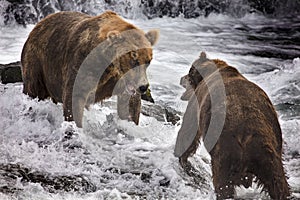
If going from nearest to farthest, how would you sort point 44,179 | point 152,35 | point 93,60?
point 44,179 → point 93,60 → point 152,35

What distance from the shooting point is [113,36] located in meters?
5.02

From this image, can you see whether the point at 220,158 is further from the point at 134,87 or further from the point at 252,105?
the point at 134,87

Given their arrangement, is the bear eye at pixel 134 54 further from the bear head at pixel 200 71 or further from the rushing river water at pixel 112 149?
the rushing river water at pixel 112 149

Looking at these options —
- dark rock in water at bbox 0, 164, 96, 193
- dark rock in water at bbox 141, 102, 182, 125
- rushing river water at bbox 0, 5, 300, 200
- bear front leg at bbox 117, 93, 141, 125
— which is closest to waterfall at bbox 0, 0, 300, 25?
rushing river water at bbox 0, 5, 300, 200

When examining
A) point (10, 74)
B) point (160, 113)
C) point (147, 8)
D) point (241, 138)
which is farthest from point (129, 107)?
point (147, 8)

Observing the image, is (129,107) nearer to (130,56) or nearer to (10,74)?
(130,56)

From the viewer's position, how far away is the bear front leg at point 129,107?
5.65 meters

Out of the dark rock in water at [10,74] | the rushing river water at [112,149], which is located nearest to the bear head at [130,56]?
the rushing river water at [112,149]

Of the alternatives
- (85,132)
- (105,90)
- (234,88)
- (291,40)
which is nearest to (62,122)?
(85,132)

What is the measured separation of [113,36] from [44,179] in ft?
4.66

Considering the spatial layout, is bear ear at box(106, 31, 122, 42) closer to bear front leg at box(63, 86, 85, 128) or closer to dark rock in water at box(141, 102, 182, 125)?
bear front leg at box(63, 86, 85, 128)

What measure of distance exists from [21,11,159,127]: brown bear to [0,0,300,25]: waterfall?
305 inches

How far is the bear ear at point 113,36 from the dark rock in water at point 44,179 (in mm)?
1273

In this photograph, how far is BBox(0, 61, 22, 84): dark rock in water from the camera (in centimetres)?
759
